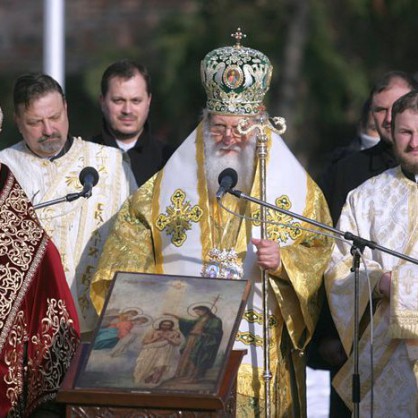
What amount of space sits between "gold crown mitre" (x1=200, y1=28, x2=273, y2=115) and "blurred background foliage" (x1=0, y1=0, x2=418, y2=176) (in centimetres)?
953

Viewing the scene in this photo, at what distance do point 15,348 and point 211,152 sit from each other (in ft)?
4.97

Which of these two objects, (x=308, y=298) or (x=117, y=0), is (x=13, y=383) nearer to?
(x=308, y=298)

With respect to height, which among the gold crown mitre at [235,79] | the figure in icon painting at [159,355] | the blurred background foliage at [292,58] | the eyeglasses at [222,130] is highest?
the blurred background foliage at [292,58]

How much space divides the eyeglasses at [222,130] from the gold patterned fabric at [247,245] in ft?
0.42

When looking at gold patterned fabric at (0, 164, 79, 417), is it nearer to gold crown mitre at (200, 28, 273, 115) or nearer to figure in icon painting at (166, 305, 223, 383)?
figure in icon painting at (166, 305, 223, 383)

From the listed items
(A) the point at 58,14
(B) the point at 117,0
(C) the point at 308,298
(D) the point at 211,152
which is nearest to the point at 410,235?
(C) the point at 308,298

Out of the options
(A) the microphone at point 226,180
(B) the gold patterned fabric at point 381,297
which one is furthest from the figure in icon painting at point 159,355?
(B) the gold patterned fabric at point 381,297

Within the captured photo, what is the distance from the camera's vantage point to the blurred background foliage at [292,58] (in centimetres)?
1802

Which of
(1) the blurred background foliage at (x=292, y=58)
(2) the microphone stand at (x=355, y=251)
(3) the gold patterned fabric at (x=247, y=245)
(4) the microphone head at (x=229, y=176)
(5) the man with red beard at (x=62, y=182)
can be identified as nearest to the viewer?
(2) the microphone stand at (x=355, y=251)

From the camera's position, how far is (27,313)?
7.07 m

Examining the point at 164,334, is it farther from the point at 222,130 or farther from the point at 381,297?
the point at 222,130

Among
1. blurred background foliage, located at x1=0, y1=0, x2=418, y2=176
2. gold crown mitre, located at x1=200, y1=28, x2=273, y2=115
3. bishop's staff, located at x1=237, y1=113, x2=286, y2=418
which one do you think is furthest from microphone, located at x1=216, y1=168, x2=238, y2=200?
blurred background foliage, located at x1=0, y1=0, x2=418, y2=176

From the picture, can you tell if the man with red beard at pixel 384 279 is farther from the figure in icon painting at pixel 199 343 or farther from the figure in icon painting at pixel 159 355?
the figure in icon painting at pixel 159 355

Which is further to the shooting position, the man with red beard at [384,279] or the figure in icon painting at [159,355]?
the man with red beard at [384,279]
